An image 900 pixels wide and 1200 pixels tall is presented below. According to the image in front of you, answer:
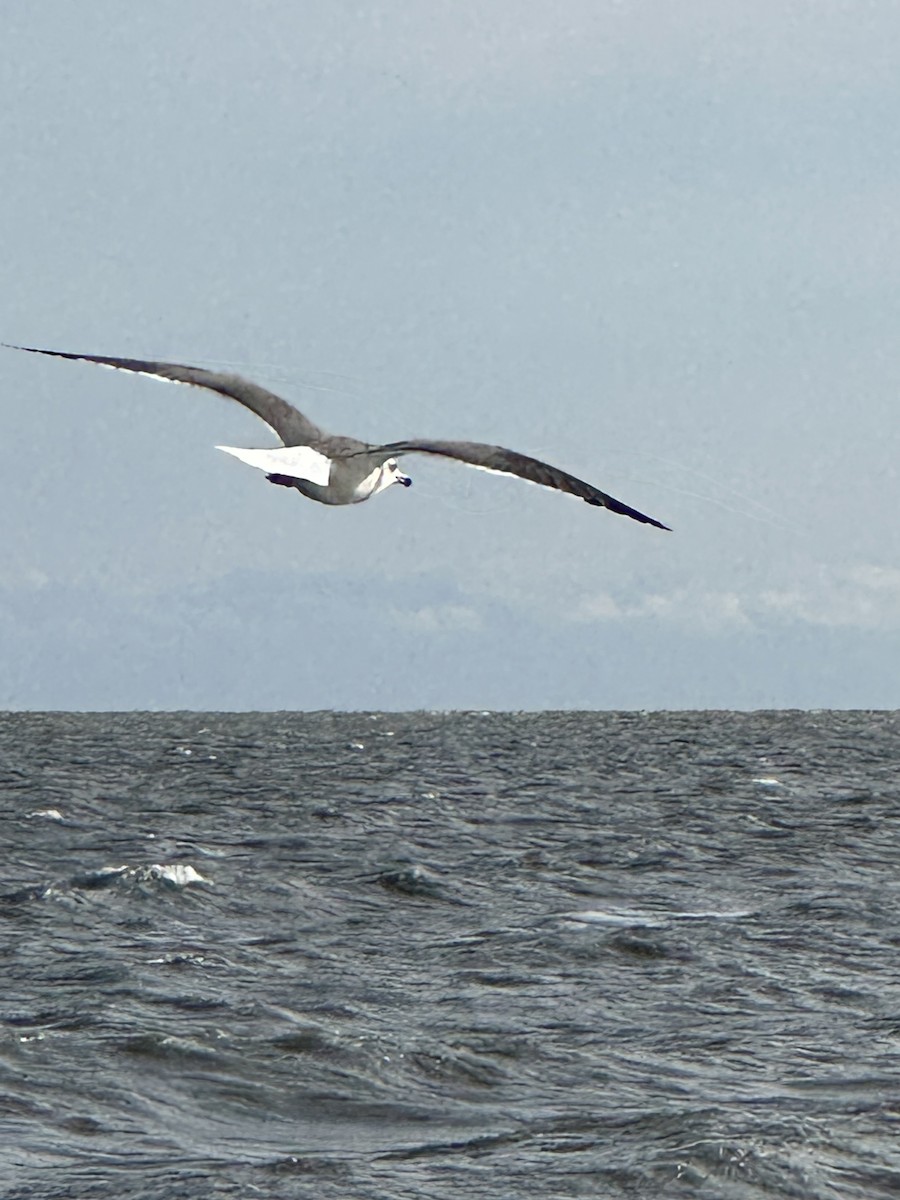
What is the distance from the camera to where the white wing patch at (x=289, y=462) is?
11266mm

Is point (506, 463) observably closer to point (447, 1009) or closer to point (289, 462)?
point (289, 462)

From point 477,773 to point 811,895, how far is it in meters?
35.2

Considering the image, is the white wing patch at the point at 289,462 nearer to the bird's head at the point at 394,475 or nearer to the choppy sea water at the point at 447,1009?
the bird's head at the point at 394,475

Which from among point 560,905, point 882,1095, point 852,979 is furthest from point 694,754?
point 882,1095

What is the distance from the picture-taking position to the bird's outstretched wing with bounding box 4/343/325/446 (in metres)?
12.4

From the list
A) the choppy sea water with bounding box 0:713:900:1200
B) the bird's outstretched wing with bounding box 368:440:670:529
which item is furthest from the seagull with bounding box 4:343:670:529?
the choppy sea water with bounding box 0:713:900:1200

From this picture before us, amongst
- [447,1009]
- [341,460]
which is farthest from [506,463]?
[447,1009]

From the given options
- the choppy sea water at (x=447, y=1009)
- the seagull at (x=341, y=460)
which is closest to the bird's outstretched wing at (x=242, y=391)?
the seagull at (x=341, y=460)

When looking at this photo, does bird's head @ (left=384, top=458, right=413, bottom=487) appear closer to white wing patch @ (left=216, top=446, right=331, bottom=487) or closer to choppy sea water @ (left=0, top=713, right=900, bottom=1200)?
white wing patch @ (left=216, top=446, right=331, bottom=487)

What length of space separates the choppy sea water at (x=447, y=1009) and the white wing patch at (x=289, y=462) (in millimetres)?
5406

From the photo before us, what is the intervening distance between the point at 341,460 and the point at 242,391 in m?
1.51

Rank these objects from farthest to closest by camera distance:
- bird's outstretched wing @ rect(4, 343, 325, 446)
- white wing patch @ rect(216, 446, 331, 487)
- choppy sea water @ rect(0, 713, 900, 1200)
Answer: choppy sea water @ rect(0, 713, 900, 1200)
bird's outstretched wing @ rect(4, 343, 325, 446)
white wing patch @ rect(216, 446, 331, 487)

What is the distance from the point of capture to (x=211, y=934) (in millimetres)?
23047

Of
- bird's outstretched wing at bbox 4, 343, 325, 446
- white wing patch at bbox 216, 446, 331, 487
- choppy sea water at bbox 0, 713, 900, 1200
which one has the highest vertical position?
bird's outstretched wing at bbox 4, 343, 325, 446
